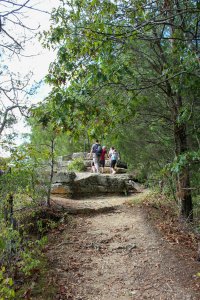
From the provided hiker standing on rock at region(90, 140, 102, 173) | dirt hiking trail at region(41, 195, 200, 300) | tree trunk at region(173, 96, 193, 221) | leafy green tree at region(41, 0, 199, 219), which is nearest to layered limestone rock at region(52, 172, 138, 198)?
hiker standing on rock at region(90, 140, 102, 173)

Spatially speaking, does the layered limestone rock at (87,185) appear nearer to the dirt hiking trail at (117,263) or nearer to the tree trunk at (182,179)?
the dirt hiking trail at (117,263)

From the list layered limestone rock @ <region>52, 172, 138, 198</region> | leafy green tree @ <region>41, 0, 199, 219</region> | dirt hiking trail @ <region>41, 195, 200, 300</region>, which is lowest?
dirt hiking trail @ <region>41, 195, 200, 300</region>

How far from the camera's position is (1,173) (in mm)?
5348

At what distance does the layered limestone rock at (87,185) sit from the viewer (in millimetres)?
11195

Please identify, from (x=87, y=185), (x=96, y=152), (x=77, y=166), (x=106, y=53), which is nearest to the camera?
(x=106, y=53)

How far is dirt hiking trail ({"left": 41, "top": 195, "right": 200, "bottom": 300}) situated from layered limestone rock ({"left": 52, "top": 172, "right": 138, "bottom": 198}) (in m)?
2.77

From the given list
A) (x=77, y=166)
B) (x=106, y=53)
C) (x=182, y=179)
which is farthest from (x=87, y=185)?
(x=106, y=53)

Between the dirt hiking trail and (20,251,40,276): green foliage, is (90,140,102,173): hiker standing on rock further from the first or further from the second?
(20,251,40,276): green foliage

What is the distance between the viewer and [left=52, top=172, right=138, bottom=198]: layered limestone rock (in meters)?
11.2

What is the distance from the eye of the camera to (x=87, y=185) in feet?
38.6

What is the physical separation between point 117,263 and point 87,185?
607 cm

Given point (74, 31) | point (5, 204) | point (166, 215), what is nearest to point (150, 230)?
point (166, 215)

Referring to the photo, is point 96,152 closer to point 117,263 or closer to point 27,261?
point 117,263

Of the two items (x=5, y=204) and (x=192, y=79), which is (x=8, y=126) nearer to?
(x=5, y=204)
